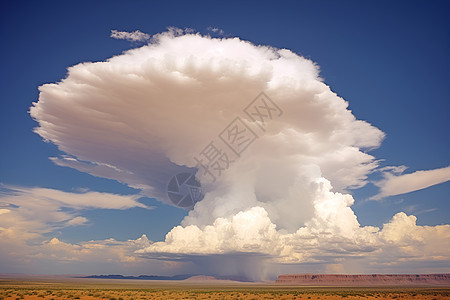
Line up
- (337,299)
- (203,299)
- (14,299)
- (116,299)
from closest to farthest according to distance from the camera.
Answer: (14,299), (116,299), (203,299), (337,299)

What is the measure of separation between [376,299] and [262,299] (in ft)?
95.1

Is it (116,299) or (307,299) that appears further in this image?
(307,299)

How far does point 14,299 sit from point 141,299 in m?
22.9

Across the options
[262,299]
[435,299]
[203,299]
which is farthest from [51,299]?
[435,299]

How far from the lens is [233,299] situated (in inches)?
2987

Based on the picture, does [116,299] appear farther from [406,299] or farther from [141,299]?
[406,299]

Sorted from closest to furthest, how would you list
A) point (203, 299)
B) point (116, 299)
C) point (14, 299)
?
point (14, 299) → point (116, 299) → point (203, 299)

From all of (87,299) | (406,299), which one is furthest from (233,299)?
(406,299)

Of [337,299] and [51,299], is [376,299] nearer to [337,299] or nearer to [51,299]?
[337,299]

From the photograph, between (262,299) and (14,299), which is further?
(262,299)

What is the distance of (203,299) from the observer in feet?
248

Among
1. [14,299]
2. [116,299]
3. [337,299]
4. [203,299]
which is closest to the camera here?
[14,299]

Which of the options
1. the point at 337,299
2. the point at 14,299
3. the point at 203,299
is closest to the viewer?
the point at 14,299

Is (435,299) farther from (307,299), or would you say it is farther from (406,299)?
(307,299)
